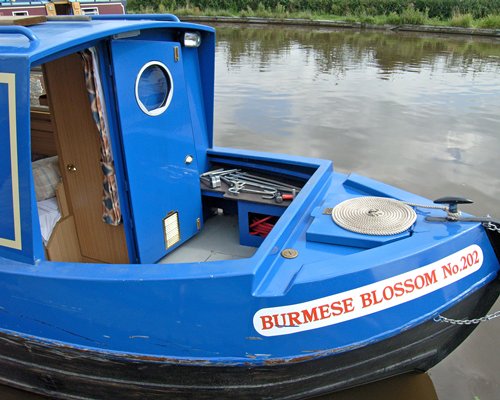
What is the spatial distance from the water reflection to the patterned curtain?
453 cm

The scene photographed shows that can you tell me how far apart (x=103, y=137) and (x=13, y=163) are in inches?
22.2

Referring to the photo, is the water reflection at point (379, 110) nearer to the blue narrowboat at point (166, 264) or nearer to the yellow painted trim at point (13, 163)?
the blue narrowboat at point (166, 264)

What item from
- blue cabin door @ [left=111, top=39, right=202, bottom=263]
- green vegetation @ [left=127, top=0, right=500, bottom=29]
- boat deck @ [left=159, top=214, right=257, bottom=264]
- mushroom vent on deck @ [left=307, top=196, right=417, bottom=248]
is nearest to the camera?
mushroom vent on deck @ [left=307, top=196, right=417, bottom=248]

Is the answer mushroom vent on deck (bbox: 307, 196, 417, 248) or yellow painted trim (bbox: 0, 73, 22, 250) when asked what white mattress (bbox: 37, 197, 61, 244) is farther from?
mushroom vent on deck (bbox: 307, 196, 417, 248)

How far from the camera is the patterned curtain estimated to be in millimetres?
2719

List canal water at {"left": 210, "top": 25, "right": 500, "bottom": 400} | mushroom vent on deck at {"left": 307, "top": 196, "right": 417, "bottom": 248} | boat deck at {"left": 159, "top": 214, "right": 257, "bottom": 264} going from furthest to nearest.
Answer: canal water at {"left": 210, "top": 25, "right": 500, "bottom": 400}
boat deck at {"left": 159, "top": 214, "right": 257, "bottom": 264}
mushroom vent on deck at {"left": 307, "top": 196, "right": 417, "bottom": 248}

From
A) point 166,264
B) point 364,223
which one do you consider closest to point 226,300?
point 166,264

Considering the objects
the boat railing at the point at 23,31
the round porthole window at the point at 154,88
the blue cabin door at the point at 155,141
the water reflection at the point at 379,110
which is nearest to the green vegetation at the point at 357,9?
the water reflection at the point at 379,110

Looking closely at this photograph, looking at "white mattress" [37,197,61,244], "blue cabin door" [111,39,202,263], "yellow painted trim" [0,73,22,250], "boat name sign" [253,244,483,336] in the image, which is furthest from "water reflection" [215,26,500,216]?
"yellow painted trim" [0,73,22,250]

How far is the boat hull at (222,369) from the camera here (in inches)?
102

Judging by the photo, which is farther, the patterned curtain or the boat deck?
the boat deck

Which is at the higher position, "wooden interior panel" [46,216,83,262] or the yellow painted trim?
the yellow painted trim

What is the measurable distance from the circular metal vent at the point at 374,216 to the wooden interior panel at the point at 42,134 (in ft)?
7.80

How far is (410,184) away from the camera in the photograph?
648 cm
